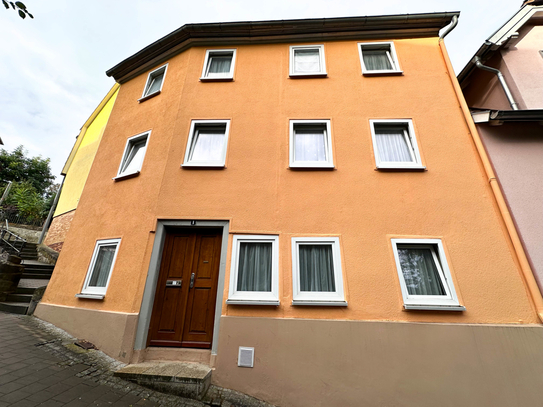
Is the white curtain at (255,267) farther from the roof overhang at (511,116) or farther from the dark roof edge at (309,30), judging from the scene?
the dark roof edge at (309,30)

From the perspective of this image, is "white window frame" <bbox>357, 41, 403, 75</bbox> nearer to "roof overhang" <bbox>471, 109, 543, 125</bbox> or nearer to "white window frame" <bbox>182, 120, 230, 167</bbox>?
"roof overhang" <bbox>471, 109, 543, 125</bbox>

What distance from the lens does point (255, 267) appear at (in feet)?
15.8

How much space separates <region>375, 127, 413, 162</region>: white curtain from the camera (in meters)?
5.73

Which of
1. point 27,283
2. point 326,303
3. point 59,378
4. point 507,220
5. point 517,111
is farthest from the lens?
point 27,283

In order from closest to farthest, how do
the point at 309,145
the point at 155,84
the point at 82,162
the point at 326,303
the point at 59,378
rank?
the point at 59,378 < the point at 326,303 < the point at 309,145 < the point at 155,84 < the point at 82,162

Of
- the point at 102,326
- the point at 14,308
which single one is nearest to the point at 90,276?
the point at 102,326

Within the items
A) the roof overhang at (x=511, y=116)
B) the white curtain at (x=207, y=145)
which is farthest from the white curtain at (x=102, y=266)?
the roof overhang at (x=511, y=116)

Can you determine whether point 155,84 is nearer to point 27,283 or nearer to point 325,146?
point 325,146

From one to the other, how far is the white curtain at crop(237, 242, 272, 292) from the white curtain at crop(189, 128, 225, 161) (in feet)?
7.90

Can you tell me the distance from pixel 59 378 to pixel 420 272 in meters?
6.27

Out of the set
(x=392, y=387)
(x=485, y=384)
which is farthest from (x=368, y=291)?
(x=485, y=384)

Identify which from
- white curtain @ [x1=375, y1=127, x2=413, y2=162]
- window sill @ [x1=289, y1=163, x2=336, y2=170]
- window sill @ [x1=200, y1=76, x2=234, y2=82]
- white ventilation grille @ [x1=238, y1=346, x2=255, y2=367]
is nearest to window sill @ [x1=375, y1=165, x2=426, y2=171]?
white curtain @ [x1=375, y1=127, x2=413, y2=162]

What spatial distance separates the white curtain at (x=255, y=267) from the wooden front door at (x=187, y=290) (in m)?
0.55

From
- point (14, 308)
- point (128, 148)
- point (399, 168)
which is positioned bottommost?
point (14, 308)
